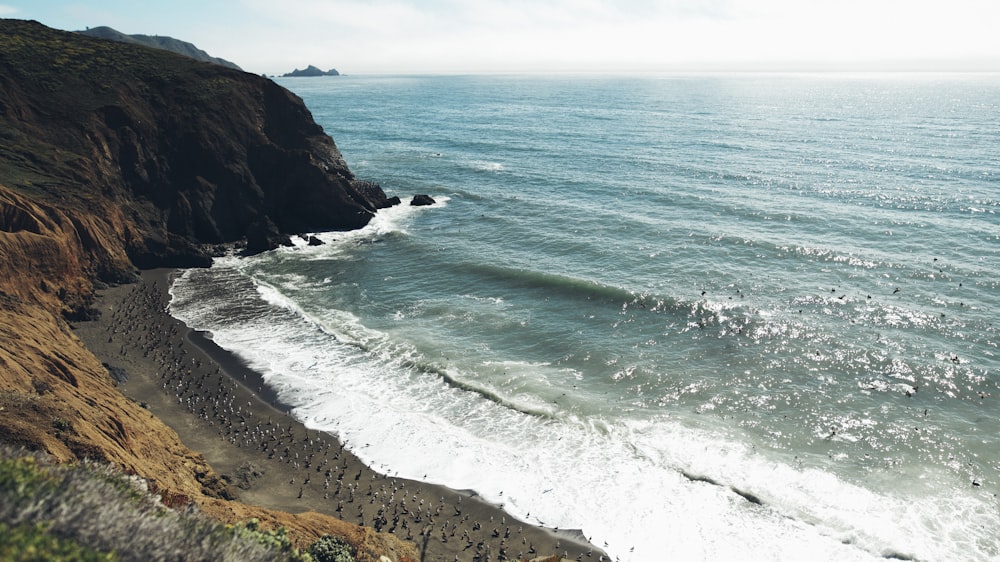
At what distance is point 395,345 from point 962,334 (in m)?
40.9

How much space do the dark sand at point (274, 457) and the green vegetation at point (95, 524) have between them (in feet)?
33.9

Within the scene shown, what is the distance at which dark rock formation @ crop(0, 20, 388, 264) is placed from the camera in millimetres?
51438

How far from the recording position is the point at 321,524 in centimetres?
2189

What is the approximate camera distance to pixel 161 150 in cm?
6022

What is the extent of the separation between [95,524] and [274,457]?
59.0 feet

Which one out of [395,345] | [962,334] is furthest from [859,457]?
[395,345]

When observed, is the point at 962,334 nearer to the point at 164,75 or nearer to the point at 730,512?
the point at 730,512

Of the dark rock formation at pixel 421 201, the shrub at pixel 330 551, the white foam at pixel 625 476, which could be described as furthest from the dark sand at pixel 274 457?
the dark rock formation at pixel 421 201

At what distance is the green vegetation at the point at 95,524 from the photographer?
37.3 ft

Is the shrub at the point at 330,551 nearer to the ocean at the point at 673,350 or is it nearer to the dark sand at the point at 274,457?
the dark sand at the point at 274,457

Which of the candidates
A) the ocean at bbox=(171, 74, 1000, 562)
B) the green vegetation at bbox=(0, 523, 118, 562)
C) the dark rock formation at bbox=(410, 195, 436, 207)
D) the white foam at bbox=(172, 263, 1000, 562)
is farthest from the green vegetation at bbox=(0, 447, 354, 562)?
the dark rock formation at bbox=(410, 195, 436, 207)

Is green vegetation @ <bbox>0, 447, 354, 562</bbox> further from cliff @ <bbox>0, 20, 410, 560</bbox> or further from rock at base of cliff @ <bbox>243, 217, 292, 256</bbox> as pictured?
rock at base of cliff @ <bbox>243, 217, 292, 256</bbox>

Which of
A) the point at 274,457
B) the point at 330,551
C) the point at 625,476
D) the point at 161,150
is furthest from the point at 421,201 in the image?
the point at 330,551

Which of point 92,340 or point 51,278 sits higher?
point 51,278
